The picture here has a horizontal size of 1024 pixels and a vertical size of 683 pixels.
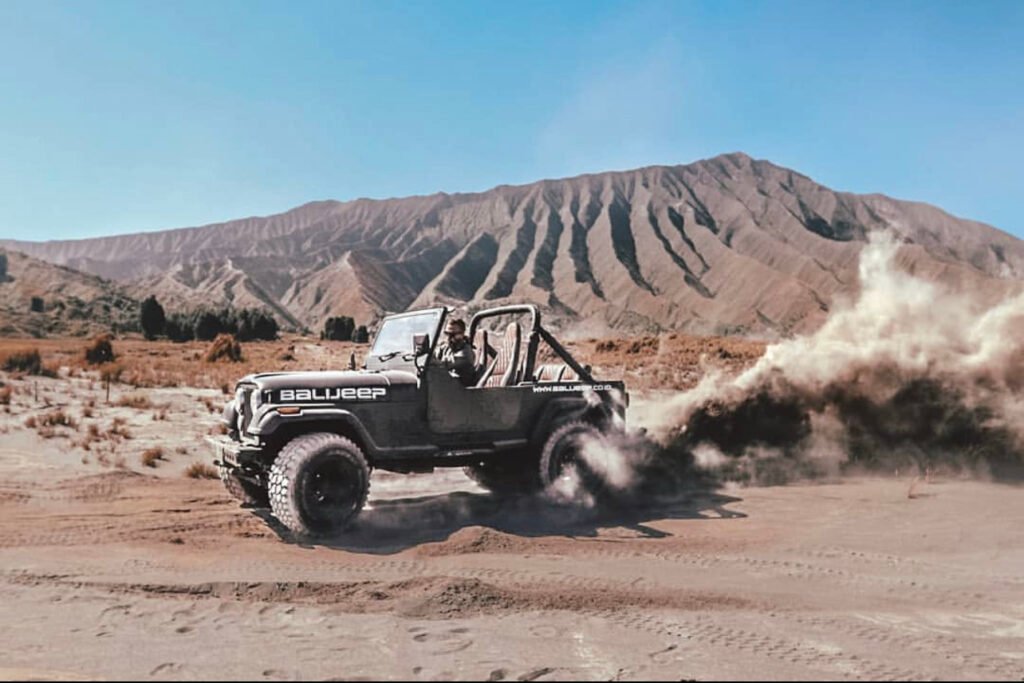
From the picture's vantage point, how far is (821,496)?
10.7m

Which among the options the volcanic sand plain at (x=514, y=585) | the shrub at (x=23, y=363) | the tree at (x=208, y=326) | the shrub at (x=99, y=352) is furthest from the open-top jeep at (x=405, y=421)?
the tree at (x=208, y=326)

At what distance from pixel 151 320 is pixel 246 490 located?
65.2 m

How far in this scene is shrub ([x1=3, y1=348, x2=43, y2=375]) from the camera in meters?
26.2

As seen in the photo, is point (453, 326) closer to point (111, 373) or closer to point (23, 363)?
point (111, 373)

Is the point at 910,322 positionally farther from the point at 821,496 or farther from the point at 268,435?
the point at 268,435

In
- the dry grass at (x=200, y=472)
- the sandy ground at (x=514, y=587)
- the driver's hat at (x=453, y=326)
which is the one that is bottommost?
the sandy ground at (x=514, y=587)

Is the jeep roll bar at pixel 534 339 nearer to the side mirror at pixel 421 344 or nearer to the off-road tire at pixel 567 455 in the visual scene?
the off-road tire at pixel 567 455

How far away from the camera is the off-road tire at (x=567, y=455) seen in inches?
384

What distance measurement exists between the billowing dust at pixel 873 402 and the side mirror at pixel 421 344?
14.0 ft

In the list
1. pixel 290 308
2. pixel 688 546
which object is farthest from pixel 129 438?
pixel 290 308

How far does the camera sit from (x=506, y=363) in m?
10.5

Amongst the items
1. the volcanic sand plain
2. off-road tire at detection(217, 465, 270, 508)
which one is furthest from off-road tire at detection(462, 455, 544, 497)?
off-road tire at detection(217, 465, 270, 508)

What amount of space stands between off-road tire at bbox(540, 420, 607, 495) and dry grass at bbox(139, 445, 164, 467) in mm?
6730

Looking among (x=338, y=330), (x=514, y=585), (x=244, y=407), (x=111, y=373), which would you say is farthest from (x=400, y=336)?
(x=338, y=330)
